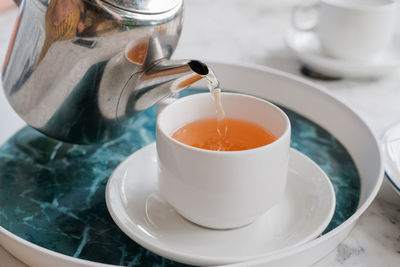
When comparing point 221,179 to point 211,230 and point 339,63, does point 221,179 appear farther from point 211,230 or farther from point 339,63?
point 339,63

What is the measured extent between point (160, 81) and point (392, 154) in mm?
308

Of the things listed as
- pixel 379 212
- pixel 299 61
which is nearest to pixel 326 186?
pixel 379 212

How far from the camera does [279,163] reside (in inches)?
21.2

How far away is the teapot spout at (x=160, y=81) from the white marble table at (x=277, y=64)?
0.23m

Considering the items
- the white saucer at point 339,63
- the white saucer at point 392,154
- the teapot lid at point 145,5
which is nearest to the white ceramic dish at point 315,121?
the white saucer at point 392,154

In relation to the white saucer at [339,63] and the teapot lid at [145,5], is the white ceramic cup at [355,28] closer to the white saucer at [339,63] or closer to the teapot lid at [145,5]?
the white saucer at [339,63]

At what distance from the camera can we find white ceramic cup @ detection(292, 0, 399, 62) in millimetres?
932

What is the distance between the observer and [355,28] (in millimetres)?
945

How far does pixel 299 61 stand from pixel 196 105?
0.46 m

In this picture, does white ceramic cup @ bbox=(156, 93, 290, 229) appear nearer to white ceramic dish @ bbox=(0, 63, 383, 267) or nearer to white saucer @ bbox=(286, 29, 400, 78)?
white ceramic dish @ bbox=(0, 63, 383, 267)

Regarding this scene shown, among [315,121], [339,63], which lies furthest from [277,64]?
[315,121]

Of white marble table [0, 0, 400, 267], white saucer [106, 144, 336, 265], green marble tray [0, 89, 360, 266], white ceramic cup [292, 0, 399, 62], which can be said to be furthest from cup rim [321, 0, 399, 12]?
white saucer [106, 144, 336, 265]

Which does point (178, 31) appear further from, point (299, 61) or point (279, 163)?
point (299, 61)

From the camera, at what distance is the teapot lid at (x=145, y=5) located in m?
0.57
